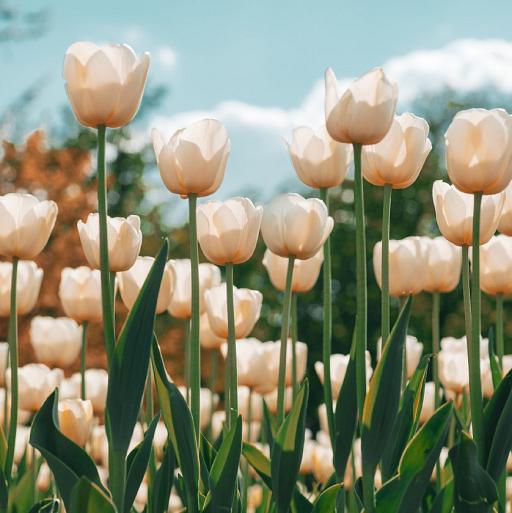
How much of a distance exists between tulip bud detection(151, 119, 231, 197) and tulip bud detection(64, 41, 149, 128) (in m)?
0.16

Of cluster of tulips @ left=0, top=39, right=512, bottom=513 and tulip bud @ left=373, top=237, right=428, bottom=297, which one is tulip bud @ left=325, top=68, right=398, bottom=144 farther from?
tulip bud @ left=373, top=237, right=428, bottom=297

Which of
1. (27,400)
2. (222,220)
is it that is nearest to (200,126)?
(222,220)

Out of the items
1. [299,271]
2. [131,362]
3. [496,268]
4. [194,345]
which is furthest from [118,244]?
[496,268]

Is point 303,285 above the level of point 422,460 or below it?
above

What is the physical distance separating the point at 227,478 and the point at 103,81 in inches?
29.1

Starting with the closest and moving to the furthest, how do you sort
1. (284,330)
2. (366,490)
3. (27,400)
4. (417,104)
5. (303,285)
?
(366,490) < (284,330) < (303,285) < (27,400) < (417,104)

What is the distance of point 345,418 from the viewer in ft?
5.53

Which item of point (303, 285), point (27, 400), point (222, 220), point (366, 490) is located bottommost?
point (27, 400)

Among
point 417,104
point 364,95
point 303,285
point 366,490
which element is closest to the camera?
point 366,490

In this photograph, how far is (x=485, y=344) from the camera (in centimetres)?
305

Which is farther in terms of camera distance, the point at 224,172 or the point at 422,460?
the point at 224,172

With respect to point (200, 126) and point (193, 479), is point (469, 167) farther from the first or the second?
point (193, 479)

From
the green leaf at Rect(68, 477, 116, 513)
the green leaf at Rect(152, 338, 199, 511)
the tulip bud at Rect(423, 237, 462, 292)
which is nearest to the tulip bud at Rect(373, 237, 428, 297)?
the tulip bud at Rect(423, 237, 462, 292)

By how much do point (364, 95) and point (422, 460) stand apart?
673mm
